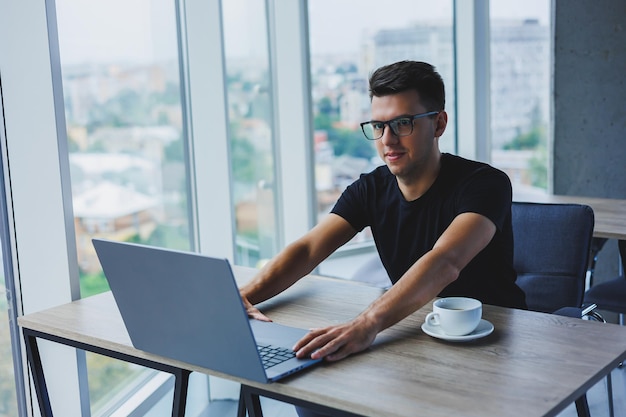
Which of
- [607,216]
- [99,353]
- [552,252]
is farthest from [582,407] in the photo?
[607,216]

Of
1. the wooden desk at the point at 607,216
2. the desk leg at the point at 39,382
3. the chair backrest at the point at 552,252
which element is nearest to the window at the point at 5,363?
the desk leg at the point at 39,382

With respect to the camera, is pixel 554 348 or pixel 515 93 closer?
pixel 554 348

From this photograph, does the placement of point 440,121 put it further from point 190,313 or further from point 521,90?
point 521,90

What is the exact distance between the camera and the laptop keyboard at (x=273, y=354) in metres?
1.54

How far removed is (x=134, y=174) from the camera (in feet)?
9.61

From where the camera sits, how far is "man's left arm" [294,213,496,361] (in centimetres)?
158

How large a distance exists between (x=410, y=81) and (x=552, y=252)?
31.6 inches

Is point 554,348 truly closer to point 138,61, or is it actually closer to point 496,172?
point 496,172

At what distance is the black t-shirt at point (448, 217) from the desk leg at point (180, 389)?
740 millimetres

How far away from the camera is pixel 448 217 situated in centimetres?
206

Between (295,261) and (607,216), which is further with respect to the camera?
(607,216)

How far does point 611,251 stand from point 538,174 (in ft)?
2.23

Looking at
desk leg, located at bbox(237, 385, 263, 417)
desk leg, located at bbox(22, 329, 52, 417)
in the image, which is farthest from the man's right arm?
desk leg, located at bbox(22, 329, 52, 417)

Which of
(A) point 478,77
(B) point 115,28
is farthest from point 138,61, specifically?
(A) point 478,77
